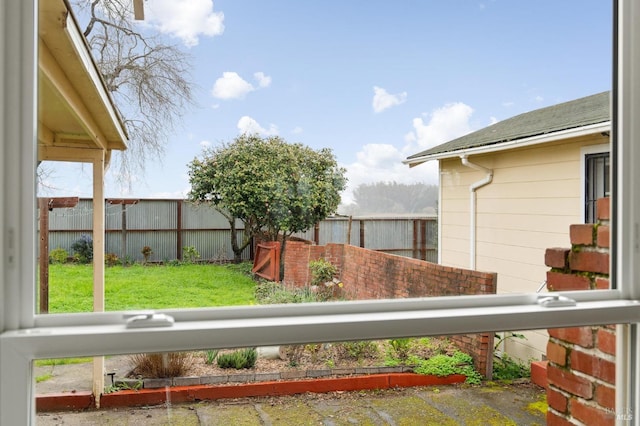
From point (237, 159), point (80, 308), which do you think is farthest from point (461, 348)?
point (80, 308)

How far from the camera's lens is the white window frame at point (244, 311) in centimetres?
93

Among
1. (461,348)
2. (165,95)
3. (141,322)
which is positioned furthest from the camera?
(461,348)

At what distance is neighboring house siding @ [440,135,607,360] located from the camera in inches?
51.4

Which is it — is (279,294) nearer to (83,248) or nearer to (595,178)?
(83,248)

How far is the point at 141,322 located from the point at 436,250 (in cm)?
76

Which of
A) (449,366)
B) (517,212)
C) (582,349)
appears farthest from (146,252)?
(582,349)

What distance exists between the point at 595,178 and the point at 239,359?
1.04m

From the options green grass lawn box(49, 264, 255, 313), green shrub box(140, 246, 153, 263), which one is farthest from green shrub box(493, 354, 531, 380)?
green shrub box(140, 246, 153, 263)

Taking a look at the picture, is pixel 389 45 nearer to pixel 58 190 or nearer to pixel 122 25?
pixel 122 25

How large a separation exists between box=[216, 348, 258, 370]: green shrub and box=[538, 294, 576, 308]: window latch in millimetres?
732

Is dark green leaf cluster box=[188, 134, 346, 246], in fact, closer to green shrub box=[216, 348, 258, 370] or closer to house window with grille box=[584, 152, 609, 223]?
green shrub box=[216, 348, 258, 370]

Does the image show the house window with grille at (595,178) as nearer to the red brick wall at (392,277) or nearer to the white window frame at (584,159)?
the white window frame at (584,159)

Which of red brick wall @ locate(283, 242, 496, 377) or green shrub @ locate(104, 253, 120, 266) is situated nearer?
green shrub @ locate(104, 253, 120, 266)

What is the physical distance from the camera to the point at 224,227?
1.17 m
